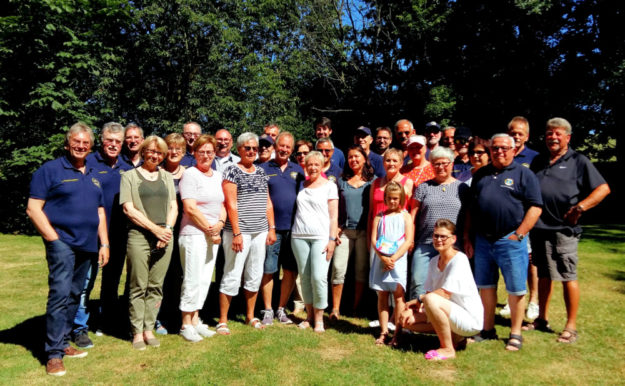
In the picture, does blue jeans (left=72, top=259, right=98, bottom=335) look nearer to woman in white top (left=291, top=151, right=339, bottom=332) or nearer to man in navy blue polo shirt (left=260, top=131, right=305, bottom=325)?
man in navy blue polo shirt (left=260, top=131, right=305, bottom=325)

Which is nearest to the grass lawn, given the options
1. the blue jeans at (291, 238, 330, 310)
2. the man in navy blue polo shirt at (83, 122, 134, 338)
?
the man in navy blue polo shirt at (83, 122, 134, 338)

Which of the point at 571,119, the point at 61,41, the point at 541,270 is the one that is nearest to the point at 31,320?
the point at 541,270

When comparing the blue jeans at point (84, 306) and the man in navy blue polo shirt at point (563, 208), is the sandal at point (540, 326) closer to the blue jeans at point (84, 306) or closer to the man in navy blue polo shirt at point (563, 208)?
the man in navy blue polo shirt at point (563, 208)

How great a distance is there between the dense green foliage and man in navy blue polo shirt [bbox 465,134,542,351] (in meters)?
12.2

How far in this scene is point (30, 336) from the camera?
4.89 m

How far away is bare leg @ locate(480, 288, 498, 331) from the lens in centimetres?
475

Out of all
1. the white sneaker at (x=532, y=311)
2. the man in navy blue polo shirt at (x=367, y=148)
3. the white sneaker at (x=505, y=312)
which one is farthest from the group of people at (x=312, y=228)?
the white sneaker at (x=505, y=312)

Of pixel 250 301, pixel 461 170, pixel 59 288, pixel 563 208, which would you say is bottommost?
pixel 250 301

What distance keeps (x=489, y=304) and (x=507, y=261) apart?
2.00ft

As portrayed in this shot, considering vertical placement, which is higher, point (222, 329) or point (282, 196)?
point (282, 196)

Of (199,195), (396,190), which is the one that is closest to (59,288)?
(199,195)

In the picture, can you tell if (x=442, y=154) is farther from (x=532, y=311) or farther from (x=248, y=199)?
(x=532, y=311)

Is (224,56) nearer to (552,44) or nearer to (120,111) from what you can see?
(120,111)

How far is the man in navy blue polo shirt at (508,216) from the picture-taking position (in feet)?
14.8
